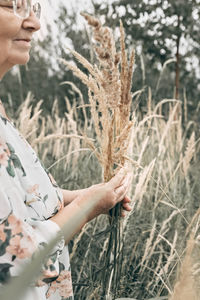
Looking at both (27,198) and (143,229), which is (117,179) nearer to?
(27,198)

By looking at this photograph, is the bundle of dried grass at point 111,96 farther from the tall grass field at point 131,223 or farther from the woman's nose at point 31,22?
the woman's nose at point 31,22

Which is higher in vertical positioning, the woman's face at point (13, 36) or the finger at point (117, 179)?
the woman's face at point (13, 36)

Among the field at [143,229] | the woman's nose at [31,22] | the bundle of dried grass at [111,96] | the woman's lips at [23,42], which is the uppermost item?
the woman's nose at [31,22]

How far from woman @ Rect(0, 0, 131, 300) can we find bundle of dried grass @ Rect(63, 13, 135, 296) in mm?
71

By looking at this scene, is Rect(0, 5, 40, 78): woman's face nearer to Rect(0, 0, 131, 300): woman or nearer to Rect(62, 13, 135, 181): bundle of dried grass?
Rect(0, 0, 131, 300): woman

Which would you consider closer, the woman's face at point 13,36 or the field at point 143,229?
the woman's face at point 13,36

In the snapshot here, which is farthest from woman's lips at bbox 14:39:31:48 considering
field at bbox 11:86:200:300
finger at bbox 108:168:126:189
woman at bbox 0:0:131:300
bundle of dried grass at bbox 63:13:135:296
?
finger at bbox 108:168:126:189

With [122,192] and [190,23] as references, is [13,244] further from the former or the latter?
[190,23]

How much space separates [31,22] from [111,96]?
0.38 meters

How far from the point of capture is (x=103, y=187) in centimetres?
120

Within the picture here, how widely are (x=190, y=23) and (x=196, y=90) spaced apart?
3.10ft

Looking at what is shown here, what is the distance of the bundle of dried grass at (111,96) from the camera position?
38.5 inches

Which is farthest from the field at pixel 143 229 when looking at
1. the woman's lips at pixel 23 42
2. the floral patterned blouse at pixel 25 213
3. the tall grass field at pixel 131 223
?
the woman's lips at pixel 23 42

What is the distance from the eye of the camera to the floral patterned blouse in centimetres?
97
